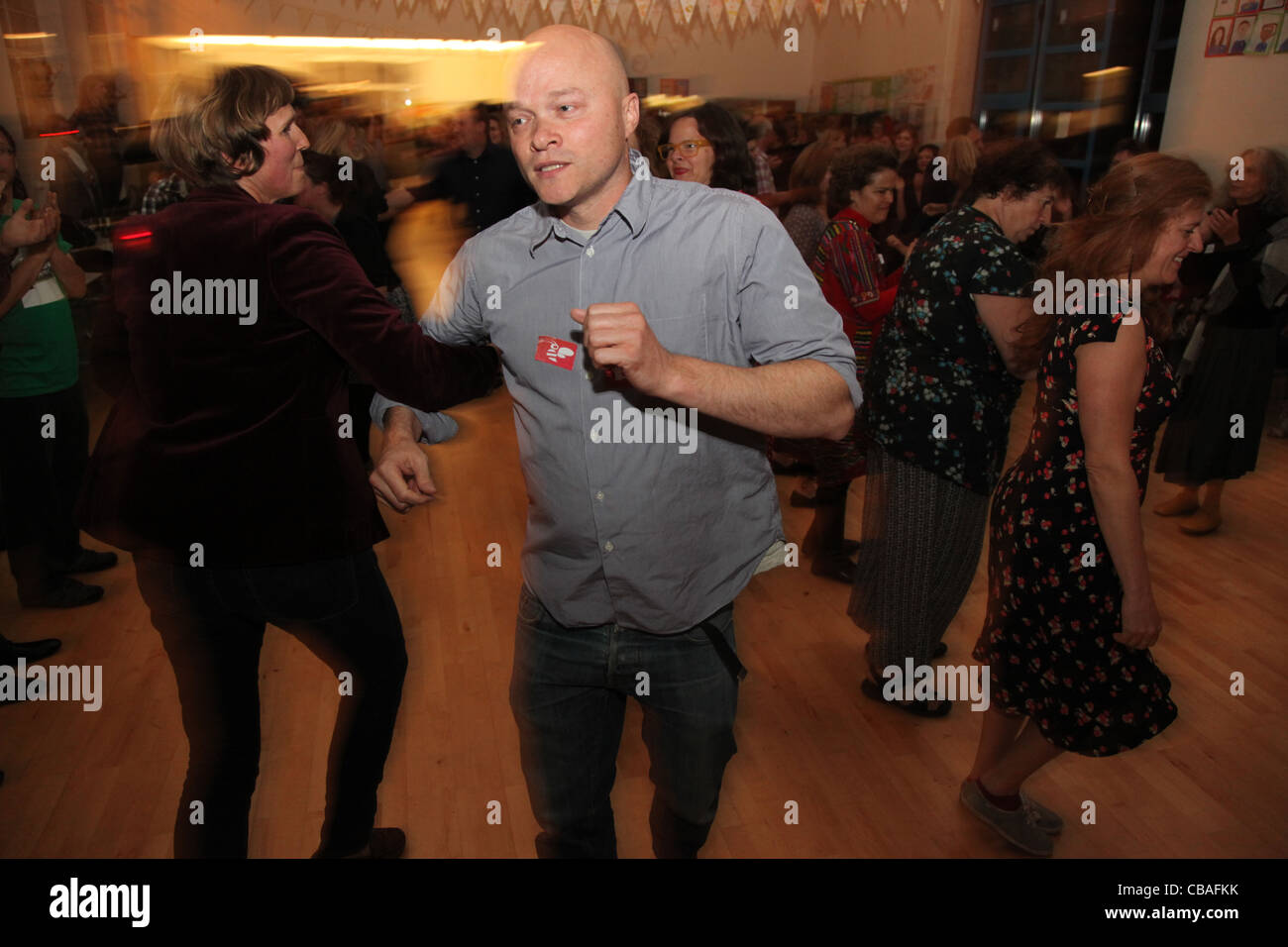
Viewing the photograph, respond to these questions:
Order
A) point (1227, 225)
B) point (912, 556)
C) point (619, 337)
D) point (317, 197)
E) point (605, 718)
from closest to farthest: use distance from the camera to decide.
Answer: point (619, 337)
point (605, 718)
point (912, 556)
point (317, 197)
point (1227, 225)

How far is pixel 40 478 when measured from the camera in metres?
3.03

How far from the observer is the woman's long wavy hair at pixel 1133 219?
5.64ft

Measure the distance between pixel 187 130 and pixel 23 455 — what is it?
2211 millimetres

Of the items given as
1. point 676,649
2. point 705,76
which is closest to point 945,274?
point 676,649

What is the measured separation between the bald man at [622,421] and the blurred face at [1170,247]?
899 mm

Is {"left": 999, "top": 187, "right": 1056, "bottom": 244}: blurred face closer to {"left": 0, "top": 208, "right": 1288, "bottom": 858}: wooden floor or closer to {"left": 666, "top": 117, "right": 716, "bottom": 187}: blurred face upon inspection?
{"left": 666, "top": 117, "right": 716, "bottom": 187}: blurred face

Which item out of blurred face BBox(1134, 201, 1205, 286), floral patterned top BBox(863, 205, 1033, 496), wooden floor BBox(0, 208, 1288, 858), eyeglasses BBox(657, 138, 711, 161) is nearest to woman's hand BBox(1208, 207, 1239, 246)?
wooden floor BBox(0, 208, 1288, 858)

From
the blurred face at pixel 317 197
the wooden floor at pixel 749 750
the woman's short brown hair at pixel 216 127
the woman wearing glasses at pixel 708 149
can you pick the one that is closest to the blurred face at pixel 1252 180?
the wooden floor at pixel 749 750

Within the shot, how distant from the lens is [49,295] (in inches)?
115

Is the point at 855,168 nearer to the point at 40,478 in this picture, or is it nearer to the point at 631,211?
the point at 631,211

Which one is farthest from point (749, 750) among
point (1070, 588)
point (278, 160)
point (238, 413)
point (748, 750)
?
point (278, 160)

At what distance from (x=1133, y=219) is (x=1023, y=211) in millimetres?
441
